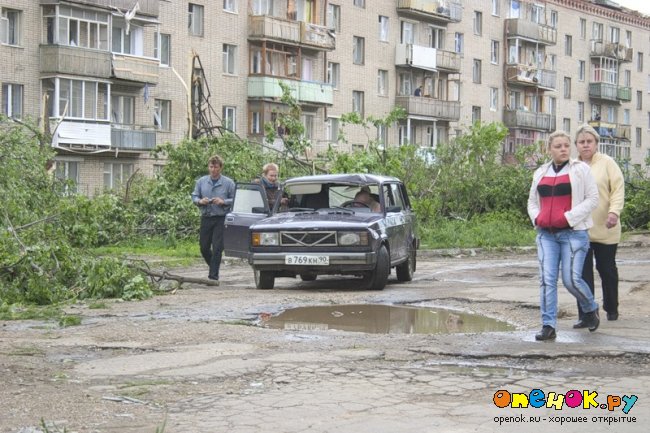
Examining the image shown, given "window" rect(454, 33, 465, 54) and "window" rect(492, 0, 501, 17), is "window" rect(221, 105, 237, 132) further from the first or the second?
"window" rect(492, 0, 501, 17)

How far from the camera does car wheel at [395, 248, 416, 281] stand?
16922 millimetres

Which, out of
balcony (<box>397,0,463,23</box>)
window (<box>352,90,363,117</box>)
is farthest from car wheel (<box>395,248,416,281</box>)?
balcony (<box>397,0,463,23</box>)

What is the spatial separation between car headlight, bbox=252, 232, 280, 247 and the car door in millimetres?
1053

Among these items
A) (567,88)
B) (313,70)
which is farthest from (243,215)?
(567,88)

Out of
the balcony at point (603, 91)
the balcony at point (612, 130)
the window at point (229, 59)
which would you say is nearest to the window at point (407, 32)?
the window at point (229, 59)

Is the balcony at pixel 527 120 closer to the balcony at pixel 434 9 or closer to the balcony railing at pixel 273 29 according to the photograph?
the balcony at pixel 434 9

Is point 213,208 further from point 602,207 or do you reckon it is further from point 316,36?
point 316,36

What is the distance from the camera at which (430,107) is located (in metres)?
64.0

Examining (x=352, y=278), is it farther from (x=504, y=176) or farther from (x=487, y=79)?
(x=487, y=79)

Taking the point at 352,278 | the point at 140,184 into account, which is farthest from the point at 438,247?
the point at 352,278

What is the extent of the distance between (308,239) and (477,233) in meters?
14.1

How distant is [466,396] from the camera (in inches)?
284

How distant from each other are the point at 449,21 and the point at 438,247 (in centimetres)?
4112

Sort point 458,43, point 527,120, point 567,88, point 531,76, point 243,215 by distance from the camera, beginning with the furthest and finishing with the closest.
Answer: point 567,88
point 527,120
point 531,76
point 458,43
point 243,215
